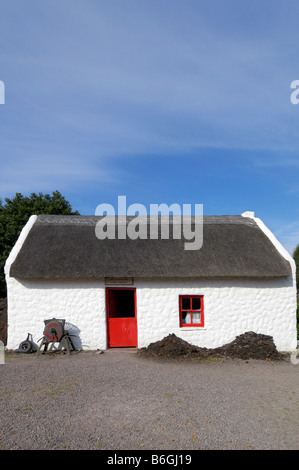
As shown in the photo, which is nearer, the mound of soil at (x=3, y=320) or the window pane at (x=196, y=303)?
the window pane at (x=196, y=303)

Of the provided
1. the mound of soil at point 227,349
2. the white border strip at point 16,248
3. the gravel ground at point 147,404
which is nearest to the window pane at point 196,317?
the mound of soil at point 227,349

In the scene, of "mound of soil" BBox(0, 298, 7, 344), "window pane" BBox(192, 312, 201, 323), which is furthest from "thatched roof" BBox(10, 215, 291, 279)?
"mound of soil" BBox(0, 298, 7, 344)

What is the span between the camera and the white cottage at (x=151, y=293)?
11516mm

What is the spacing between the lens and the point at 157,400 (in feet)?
23.0

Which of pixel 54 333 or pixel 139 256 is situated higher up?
pixel 139 256

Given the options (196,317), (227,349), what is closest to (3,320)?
(196,317)

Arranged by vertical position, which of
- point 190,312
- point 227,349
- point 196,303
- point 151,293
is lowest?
point 227,349

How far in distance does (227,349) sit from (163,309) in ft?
8.59

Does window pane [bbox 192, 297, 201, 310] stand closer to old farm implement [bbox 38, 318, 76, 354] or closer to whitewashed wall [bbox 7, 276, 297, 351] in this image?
whitewashed wall [bbox 7, 276, 297, 351]

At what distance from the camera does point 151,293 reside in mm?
11742

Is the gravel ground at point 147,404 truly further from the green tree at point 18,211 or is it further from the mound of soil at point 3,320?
the green tree at point 18,211

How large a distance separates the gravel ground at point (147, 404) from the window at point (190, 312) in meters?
1.72

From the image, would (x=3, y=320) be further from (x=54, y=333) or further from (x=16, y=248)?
(x=54, y=333)

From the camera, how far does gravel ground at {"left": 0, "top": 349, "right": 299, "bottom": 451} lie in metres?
5.26
